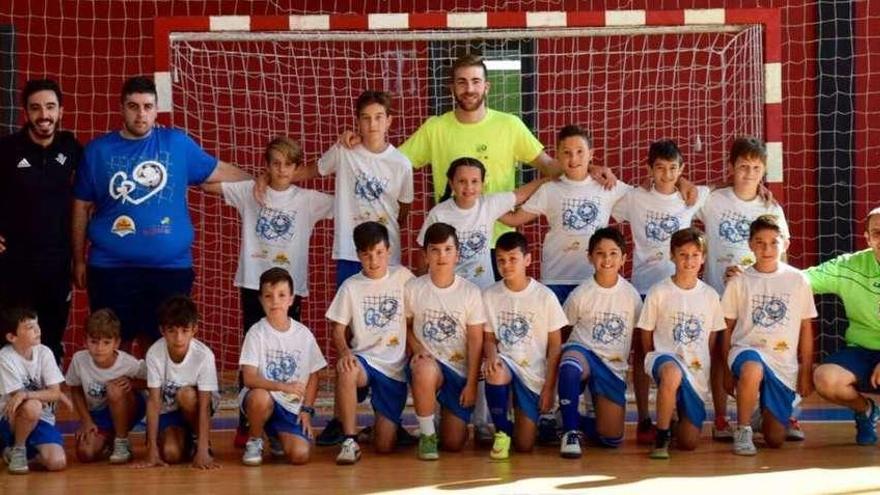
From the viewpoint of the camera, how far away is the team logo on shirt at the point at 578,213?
6.41 meters

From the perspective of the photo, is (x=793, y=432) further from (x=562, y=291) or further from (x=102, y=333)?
(x=102, y=333)

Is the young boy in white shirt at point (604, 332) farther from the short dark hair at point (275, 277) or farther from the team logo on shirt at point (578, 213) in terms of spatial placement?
the short dark hair at point (275, 277)

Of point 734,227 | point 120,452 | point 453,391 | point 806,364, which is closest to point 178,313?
point 120,452

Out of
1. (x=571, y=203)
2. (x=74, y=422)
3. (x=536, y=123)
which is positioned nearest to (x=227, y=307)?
(x=74, y=422)

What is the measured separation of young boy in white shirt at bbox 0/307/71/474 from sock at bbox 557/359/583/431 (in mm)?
2203

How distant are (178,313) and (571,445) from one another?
183 cm

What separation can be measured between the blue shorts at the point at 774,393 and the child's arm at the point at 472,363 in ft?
3.83

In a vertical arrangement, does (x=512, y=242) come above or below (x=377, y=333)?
above

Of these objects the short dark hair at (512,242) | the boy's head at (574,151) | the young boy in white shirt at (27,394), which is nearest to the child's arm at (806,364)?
the boy's head at (574,151)

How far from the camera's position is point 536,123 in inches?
337

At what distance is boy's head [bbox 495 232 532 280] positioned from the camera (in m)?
6.06

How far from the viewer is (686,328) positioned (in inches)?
241

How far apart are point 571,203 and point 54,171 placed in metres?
2.41

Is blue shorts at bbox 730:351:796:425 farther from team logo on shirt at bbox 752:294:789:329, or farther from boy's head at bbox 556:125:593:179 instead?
boy's head at bbox 556:125:593:179
